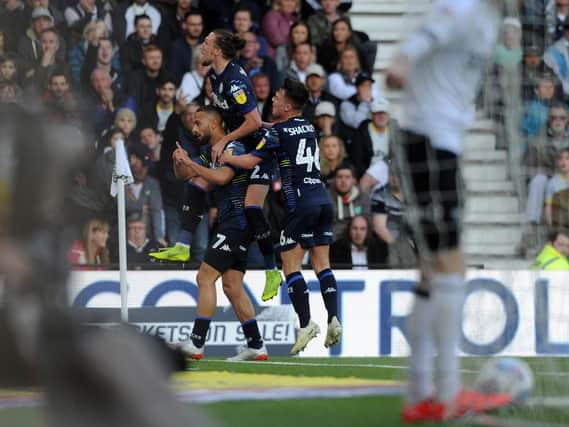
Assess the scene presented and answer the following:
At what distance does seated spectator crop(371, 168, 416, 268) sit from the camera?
15.5 m

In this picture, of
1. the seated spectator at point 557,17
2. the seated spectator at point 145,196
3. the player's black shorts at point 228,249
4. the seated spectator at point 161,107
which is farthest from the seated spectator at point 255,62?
the player's black shorts at point 228,249

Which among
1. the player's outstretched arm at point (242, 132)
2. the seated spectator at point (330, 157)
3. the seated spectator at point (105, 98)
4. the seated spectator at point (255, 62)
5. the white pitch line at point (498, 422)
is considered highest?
the seated spectator at point (255, 62)

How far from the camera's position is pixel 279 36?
1703 centimetres

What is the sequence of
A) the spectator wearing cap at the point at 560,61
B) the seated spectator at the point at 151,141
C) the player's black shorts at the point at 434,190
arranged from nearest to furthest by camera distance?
the player's black shorts at the point at 434,190
the spectator wearing cap at the point at 560,61
the seated spectator at the point at 151,141

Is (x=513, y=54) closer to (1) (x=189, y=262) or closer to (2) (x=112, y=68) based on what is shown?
(1) (x=189, y=262)

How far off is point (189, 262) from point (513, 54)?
6.35 m

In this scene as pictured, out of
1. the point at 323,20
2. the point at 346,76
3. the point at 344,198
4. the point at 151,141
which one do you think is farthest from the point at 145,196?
the point at 323,20

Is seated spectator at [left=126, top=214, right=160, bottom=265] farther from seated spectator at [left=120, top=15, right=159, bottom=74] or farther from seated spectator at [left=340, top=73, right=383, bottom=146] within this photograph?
seated spectator at [left=340, top=73, right=383, bottom=146]

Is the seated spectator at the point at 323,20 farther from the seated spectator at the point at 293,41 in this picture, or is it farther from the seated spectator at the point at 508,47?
the seated spectator at the point at 508,47

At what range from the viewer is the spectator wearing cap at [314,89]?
1609cm

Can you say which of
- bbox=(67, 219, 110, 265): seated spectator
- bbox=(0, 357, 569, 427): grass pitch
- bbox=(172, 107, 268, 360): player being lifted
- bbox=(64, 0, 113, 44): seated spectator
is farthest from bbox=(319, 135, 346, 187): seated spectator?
bbox=(0, 357, 569, 427): grass pitch

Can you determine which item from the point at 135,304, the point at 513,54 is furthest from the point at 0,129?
the point at 135,304

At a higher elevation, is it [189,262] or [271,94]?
[271,94]

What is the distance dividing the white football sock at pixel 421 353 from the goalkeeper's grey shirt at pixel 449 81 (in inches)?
32.6
